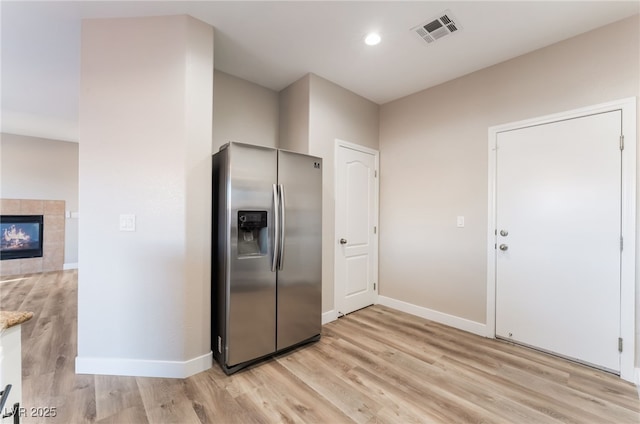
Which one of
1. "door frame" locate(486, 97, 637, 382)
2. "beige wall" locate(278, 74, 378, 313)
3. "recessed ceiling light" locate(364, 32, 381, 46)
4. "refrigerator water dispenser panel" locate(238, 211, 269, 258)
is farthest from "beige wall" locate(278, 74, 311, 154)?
"door frame" locate(486, 97, 637, 382)

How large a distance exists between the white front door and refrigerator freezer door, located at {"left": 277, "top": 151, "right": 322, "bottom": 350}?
67cm

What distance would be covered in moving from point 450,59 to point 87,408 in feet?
13.6

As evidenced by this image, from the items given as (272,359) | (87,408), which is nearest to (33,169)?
(87,408)

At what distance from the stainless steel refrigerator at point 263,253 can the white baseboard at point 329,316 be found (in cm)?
42

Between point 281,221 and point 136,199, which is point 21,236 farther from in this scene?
point 281,221

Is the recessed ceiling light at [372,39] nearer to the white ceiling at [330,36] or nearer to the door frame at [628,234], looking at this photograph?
the white ceiling at [330,36]

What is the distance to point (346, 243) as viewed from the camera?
3391 millimetres

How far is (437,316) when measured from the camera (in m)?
3.21

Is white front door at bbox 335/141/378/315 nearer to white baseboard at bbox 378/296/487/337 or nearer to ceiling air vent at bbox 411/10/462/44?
white baseboard at bbox 378/296/487/337

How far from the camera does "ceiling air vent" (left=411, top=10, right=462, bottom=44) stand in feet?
7.13

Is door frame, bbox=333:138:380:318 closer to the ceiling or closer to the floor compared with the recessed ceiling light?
closer to the floor

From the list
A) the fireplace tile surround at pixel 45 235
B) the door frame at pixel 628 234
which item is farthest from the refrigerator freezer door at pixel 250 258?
the fireplace tile surround at pixel 45 235

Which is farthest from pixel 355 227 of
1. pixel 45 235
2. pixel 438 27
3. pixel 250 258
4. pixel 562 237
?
pixel 45 235

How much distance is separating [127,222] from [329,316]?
2.27 metres
